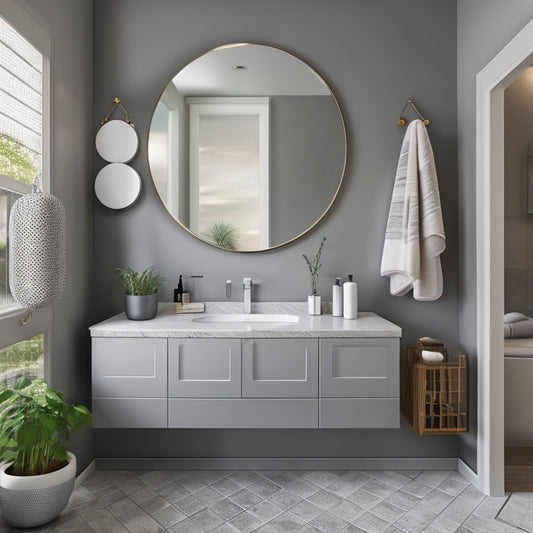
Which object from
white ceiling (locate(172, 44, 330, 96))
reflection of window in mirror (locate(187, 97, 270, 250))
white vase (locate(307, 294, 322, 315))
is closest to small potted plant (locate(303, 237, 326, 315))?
white vase (locate(307, 294, 322, 315))

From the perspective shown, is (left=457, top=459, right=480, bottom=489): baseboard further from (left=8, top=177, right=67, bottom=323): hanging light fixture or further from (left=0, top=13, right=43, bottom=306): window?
(left=0, top=13, right=43, bottom=306): window

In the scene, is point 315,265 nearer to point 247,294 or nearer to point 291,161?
point 247,294

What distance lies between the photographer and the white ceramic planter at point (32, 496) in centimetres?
165

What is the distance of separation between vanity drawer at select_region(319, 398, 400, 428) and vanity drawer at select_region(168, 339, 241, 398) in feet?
1.34

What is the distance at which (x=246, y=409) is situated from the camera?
195cm

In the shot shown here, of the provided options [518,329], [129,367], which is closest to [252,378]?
[129,367]

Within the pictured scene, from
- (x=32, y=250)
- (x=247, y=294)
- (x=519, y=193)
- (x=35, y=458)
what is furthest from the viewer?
(x=519, y=193)

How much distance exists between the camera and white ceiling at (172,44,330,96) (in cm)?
234

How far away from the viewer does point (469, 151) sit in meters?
2.22

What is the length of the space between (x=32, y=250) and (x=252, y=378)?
1024 millimetres

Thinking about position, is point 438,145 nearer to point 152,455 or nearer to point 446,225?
point 446,225

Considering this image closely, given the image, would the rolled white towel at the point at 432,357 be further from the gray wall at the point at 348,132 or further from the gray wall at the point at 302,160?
the gray wall at the point at 302,160

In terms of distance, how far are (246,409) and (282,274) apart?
29.8 inches

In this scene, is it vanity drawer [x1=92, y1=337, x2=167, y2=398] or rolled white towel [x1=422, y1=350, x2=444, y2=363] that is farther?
rolled white towel [x1=422, y1=350, x2=444, y2=363]
